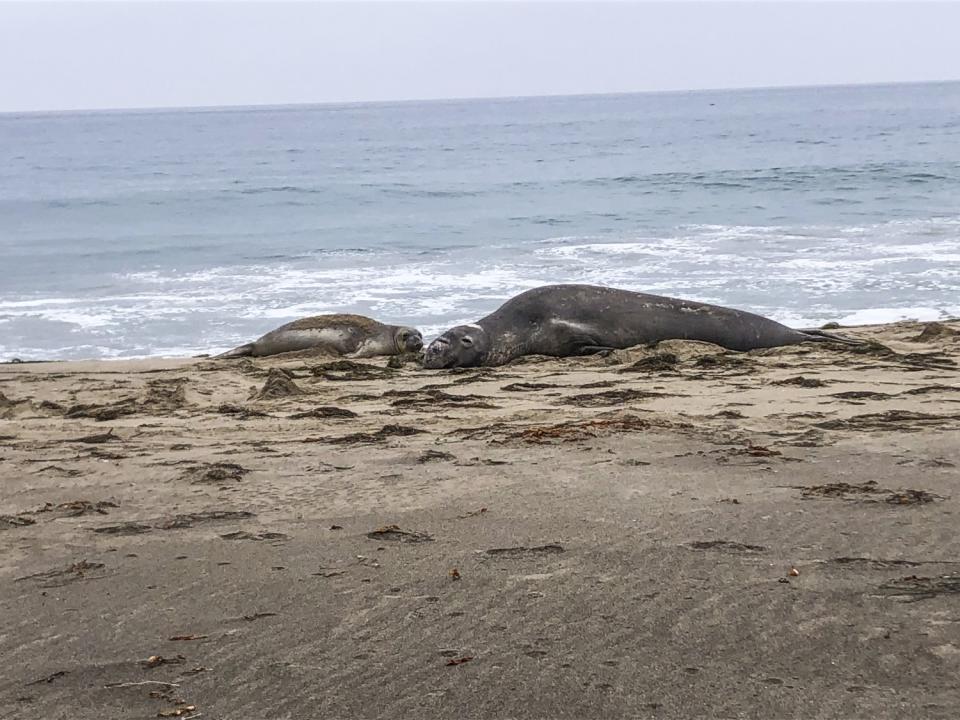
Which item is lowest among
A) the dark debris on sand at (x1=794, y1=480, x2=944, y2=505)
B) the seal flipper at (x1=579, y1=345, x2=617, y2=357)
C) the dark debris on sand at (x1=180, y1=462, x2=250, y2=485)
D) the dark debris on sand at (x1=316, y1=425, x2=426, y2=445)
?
the seal flipper at (x1=579, y1=345, x2=617, y2=357)

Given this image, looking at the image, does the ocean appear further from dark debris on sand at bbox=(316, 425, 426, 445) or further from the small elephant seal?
dark debris on sand at bbox=(316, 425, 426, 445)

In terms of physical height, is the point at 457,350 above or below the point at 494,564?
below

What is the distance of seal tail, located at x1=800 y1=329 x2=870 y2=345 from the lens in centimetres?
796

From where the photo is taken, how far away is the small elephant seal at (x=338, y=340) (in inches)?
370

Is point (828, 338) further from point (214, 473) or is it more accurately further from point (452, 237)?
point (452, 237)

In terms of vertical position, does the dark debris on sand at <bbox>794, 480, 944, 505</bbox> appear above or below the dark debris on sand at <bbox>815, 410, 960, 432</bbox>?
above

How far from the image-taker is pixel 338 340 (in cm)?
959

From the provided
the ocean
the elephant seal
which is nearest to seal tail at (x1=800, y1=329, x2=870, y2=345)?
the elephant seal

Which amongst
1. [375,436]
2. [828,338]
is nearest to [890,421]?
[375,436]

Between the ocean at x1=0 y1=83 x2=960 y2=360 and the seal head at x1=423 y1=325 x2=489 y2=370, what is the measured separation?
11.8 ft

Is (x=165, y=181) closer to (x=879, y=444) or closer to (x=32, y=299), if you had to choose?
(x=32, y=299)

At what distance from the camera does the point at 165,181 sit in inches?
1491

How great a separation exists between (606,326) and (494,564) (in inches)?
214

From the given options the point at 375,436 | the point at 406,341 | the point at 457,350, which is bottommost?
the point at 406,341
